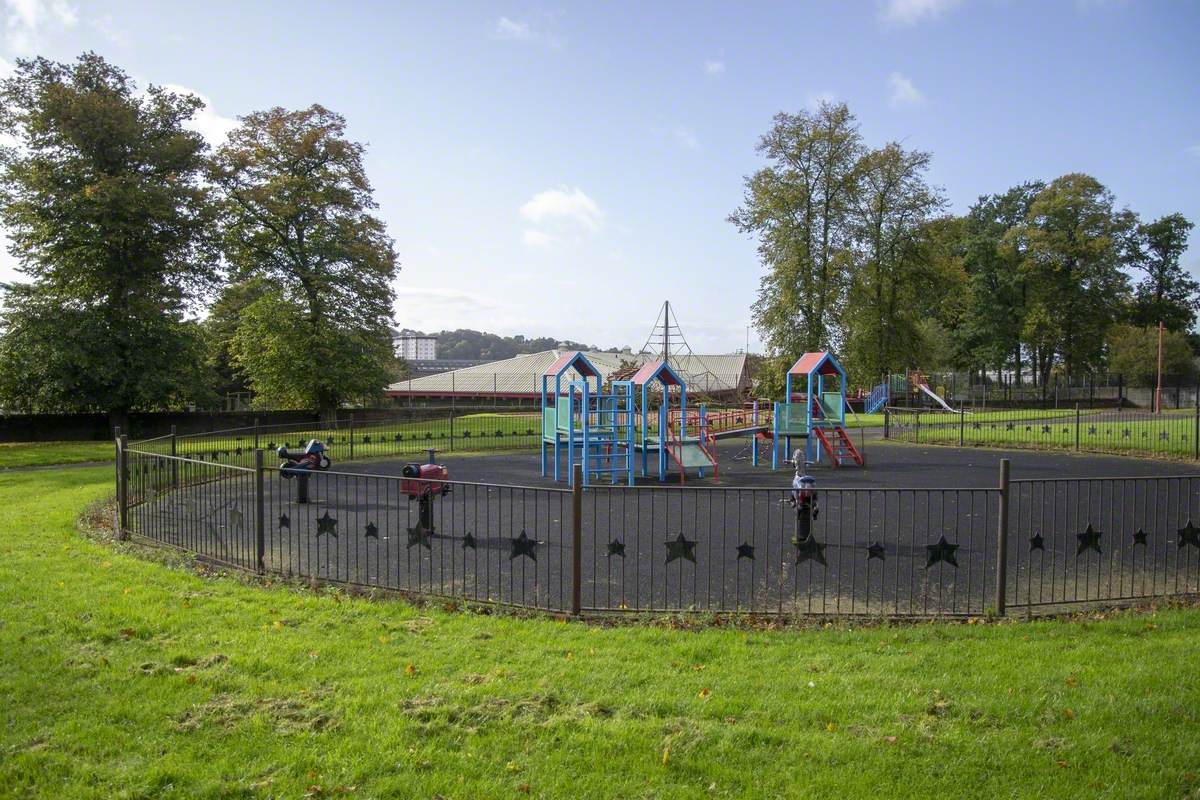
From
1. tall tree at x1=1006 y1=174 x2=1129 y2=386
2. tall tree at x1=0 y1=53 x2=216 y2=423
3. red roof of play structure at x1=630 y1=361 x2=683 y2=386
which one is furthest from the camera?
tall tree at x1=1006 y1=174 x2=1129 y2=386

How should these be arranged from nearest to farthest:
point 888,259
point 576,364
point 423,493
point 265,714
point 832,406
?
point 265,714 → point 423,493 → point 576,364 → point 832,406 → point 888,259

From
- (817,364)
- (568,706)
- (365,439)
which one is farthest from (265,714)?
(365,439)

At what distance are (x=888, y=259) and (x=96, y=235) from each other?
39.9 meters

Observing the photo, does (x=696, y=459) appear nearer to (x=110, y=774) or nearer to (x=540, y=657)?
(x=540, y=657)

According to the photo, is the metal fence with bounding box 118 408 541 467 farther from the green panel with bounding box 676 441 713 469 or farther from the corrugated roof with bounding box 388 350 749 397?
the corrugated roof with bounding box 388 350 749 397

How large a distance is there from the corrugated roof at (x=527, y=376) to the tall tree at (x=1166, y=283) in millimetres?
33630

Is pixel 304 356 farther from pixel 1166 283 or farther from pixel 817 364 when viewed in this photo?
pixel 1166 283

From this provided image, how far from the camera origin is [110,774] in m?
4.07

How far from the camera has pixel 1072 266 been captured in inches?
2292

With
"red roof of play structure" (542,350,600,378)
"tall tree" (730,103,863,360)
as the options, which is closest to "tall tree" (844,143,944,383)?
"tall tree" (730,103,863,360)

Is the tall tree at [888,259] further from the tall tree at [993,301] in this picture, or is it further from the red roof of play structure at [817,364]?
the red roof of play structure at [817,364]

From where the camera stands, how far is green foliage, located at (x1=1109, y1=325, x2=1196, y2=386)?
177 ft

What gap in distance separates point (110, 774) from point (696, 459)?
16.3 meters

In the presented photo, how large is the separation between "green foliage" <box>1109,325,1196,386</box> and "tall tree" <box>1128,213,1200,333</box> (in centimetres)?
1134
